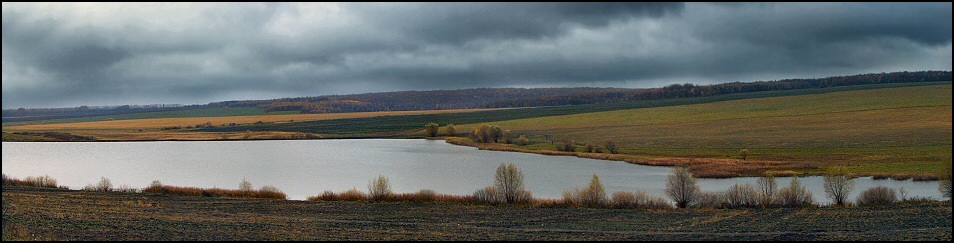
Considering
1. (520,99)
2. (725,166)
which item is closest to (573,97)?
(520,99)

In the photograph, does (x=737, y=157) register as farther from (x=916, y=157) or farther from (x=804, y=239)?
(x=804, y=239)

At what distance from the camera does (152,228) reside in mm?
14727

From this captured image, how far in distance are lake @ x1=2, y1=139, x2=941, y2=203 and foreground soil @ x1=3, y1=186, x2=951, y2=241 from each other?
587 centimetres

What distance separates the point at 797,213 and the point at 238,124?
229 ft

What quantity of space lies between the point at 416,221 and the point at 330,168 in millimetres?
20119

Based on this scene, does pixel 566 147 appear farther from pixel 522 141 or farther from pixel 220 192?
pixel 220 192

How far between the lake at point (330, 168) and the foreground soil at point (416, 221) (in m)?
5.87

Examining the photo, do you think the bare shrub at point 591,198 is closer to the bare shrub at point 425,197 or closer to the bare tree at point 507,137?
the bare shrub at point 425,197

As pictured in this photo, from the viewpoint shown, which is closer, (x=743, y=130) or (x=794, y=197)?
(x=794, y=197)

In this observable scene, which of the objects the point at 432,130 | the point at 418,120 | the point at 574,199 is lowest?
the point at 574,199

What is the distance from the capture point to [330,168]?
121 ft

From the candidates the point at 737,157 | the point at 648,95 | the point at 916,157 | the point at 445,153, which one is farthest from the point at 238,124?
the point at 916,157

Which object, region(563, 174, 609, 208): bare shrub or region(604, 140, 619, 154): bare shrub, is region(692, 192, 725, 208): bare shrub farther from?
region(604, 140, 619, 154): bare shrub

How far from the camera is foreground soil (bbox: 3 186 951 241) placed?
1393cm
